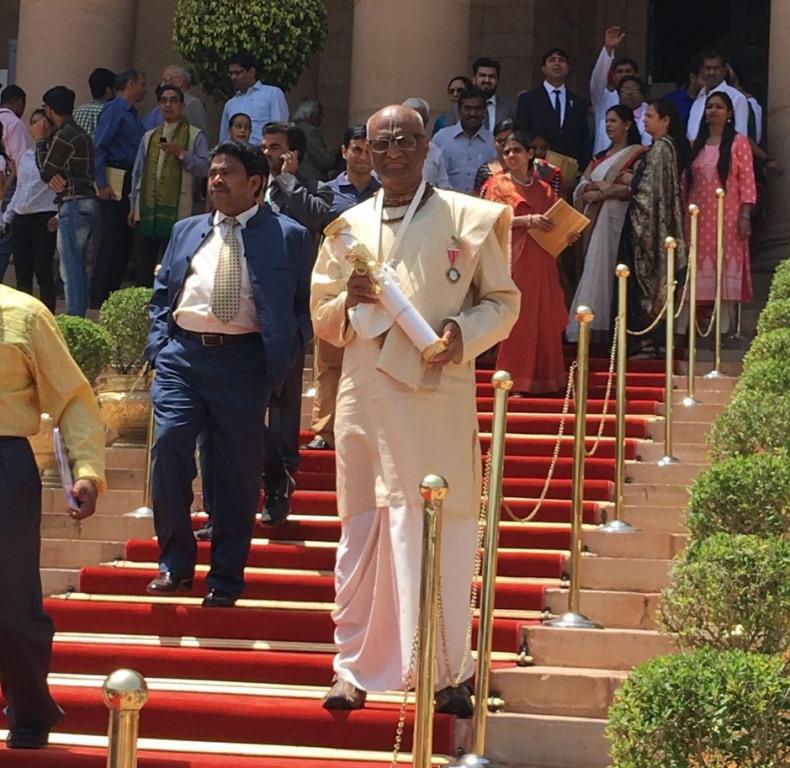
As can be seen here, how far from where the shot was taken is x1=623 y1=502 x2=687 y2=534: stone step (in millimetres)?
9617

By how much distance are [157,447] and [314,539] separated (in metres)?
1.53

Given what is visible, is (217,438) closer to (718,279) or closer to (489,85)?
(718,279)

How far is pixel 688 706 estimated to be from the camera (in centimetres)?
548

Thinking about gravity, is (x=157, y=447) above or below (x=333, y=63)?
below

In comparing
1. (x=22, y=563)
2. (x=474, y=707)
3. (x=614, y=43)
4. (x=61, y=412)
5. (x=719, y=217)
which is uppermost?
(x=614, y=43)

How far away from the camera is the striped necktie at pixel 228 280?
8477 mm

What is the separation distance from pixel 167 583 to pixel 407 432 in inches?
70.6

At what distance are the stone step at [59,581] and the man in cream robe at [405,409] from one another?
2.43 m

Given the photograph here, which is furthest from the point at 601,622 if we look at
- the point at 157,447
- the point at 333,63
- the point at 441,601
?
the point at 333,63

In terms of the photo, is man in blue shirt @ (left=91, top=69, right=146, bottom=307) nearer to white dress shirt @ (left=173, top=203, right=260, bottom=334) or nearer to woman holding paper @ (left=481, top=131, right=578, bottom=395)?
woman holding paper @ (left=481, top=131, right=578, bottom=395)

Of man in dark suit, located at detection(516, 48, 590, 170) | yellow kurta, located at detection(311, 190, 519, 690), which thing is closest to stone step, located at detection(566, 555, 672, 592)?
yellow kurta, located at detection(311, 190, 519, 690)

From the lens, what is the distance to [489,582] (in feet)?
21.5

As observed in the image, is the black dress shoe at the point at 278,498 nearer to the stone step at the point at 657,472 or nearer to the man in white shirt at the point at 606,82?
the stone step at the point at 657,472

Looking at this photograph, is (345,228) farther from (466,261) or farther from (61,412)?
(61,412)
